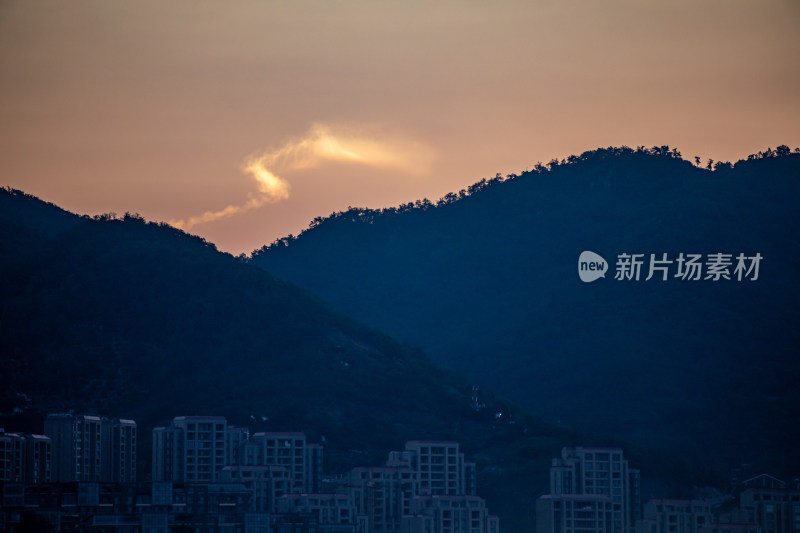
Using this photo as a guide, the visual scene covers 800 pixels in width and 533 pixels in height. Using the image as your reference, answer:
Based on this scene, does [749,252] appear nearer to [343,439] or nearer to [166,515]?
[343,439]

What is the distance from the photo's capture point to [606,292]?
233ft

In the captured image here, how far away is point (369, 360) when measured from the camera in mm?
59344

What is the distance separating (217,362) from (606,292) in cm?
1824

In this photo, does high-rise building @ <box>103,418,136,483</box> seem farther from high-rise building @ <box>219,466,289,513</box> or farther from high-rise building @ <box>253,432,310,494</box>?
high-rise building @ <box>253,432,310,494</box>

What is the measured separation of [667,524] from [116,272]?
83.5 ft

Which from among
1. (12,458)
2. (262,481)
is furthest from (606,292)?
(12,458)

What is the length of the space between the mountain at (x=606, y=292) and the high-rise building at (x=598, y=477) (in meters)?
10.0

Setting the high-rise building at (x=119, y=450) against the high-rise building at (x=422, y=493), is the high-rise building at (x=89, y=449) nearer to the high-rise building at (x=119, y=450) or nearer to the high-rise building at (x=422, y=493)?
the high-rise building at (x=119, y=450)

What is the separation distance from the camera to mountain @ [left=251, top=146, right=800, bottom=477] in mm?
61719

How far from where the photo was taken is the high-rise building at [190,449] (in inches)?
1831

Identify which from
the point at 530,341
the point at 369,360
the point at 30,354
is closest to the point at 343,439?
the point at 369,360
